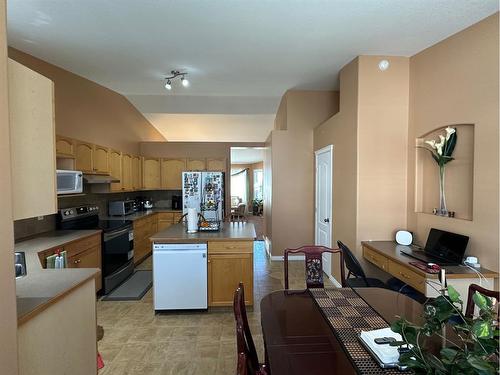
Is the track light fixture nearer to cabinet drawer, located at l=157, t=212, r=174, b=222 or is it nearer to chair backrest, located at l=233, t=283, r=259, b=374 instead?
cabinet drawer, located at l=157, t=212, r=174, b=222

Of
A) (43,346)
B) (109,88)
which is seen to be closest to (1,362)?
(43,346)

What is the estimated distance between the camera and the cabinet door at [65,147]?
10.6 feet

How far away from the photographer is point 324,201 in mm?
4418

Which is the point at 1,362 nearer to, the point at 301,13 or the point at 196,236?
the point at 196,236

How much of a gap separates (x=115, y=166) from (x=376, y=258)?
14.5ft

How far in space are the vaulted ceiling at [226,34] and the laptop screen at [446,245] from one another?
1983 millimetres

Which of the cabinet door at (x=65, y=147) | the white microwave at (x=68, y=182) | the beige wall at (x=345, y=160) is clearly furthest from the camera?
the beige wall at (x=345, y=160)

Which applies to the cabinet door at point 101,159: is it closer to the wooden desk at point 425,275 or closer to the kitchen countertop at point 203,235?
the kitchen countertop at point 203,235

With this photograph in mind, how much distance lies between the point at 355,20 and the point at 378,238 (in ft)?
7.92

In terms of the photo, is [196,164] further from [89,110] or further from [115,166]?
[89,110]

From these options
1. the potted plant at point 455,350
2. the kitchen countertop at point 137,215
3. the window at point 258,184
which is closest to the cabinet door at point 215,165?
the kitchen countertop at point 137,215

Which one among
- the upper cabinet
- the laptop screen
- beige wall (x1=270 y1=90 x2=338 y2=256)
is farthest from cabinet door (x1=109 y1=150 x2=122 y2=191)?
the laptop screen

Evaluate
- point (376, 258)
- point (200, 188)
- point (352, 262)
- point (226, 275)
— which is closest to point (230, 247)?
point (226, 275)

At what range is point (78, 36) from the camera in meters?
2.80
